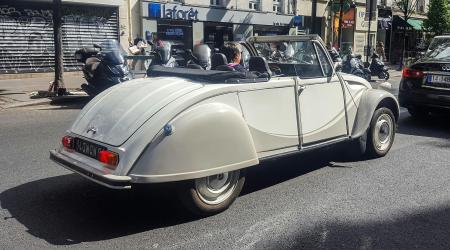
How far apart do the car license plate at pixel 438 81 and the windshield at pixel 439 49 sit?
1.41 ft

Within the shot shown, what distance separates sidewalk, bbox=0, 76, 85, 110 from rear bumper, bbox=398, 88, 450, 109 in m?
7.71

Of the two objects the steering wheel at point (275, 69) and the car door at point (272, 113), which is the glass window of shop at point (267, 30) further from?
the car door at point (272, 113)

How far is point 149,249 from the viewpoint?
11.4 feet

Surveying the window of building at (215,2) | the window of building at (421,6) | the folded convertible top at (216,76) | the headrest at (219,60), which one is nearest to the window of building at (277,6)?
the window of building at (215,2)

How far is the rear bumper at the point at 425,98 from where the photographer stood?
8.08 meters

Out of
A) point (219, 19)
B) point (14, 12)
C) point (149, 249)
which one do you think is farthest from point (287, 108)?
point (219, 19)

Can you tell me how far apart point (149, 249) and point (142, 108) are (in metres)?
1.15

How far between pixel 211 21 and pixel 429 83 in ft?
51.2

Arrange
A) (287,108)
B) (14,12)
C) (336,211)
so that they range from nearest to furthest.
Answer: (336,211) → (287,108) → (14,12)

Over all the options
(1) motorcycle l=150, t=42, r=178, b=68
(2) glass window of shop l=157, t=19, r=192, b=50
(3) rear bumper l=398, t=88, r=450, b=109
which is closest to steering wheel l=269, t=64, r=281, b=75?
(3) rear bumper l=398, t=88, r=450, b=109

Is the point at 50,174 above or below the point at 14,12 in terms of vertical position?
below

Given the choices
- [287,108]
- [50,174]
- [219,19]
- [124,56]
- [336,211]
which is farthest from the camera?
[219,19]

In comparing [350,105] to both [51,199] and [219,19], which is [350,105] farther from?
[219,19]

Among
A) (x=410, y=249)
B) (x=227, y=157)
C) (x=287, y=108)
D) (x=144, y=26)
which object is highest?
(x=144, y=26)
